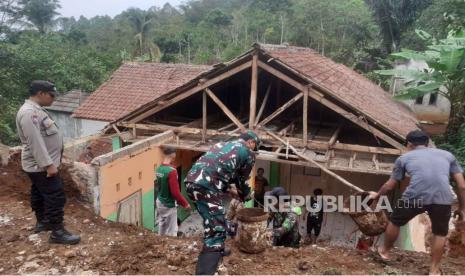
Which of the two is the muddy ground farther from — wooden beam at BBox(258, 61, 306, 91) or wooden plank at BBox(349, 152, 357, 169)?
wooden beam at BBox(258, 61, 306, 91)

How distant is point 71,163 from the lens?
5906 mm

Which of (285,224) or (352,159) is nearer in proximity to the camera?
(285,224)

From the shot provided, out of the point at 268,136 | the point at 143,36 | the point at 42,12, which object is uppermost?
the point at 42,12

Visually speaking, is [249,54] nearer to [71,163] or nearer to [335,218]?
[71,163]

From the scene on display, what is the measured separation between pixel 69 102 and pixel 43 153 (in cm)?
1753

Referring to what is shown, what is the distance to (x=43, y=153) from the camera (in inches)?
159

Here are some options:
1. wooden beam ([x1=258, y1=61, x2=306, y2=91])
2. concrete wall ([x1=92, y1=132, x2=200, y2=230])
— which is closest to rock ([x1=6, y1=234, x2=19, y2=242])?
concrete wall ([x1=92, y1=132, x2=200, y2=230])

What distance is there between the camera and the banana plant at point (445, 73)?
31.6 ft

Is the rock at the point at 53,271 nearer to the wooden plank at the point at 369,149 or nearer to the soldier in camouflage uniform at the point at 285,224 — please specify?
the soldier in camouflage uniform at the point at 285,224

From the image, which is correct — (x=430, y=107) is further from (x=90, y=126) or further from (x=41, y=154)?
(x=41, y=154)

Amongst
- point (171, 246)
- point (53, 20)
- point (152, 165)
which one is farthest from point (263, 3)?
point (171, 246)

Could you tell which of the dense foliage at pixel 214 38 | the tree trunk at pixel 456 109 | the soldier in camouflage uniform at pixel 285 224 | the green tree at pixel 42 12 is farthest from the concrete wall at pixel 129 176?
the green tree at pixel 42 12

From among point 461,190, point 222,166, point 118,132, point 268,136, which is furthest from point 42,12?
point 461,190

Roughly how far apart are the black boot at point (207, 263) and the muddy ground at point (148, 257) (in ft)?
1.43
